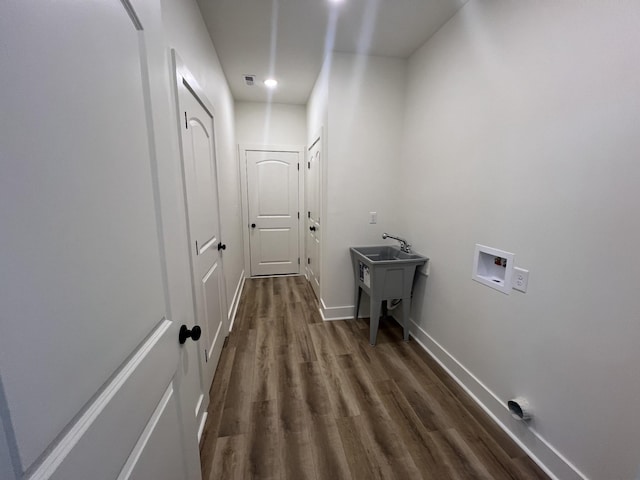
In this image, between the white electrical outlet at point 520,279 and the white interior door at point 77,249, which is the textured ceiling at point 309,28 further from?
the white electrical outlet at point 520,279

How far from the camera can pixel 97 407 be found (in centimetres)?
46

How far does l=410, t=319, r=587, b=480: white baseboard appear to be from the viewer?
1.21m

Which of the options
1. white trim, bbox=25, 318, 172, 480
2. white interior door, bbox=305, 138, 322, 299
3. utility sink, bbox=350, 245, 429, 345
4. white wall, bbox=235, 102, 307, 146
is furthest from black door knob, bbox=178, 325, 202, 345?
white wall, bbox=235, 102, 307, 146

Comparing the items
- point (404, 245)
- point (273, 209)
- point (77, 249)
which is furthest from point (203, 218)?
point (273, 209)

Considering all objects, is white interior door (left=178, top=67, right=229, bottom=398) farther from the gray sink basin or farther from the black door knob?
the gray sink basin

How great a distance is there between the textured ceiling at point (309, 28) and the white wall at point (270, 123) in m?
0.93

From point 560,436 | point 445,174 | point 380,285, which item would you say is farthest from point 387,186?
point 560,436

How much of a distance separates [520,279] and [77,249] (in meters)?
1.79

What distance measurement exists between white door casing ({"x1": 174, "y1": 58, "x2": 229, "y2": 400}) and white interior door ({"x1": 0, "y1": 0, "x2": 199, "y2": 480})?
80cm

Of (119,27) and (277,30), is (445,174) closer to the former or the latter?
(277,30)

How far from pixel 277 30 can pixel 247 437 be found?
9.28 ft

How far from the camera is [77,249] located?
0.43 metres

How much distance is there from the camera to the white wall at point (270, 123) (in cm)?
363

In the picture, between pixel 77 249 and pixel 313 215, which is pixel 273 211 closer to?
pixel 313 215
